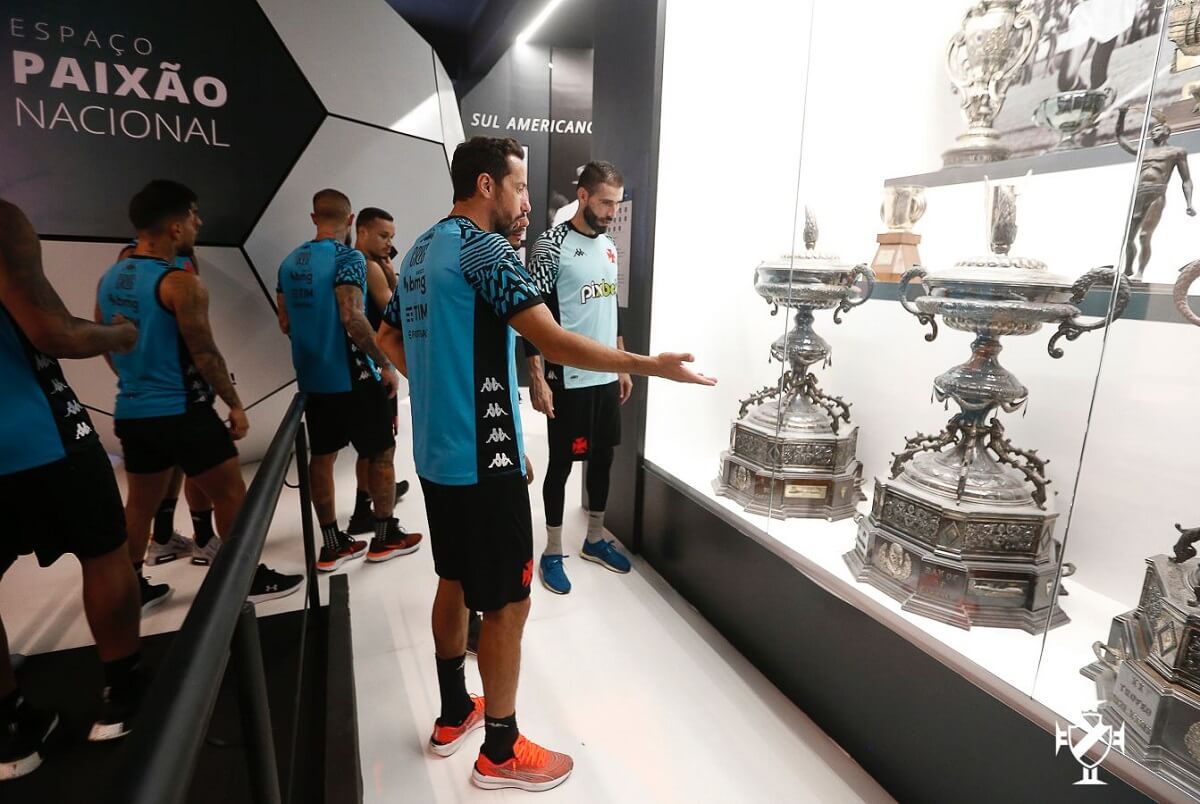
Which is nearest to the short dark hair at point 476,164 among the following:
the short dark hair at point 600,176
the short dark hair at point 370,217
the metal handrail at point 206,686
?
the metal handrail at point 206,686

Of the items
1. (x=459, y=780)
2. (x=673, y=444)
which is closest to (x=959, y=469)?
(x=673, y=444)

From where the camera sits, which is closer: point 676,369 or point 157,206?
point 676,369

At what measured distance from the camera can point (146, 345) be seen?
2170 mm

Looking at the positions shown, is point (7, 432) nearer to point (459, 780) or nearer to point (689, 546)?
point (459, 780)

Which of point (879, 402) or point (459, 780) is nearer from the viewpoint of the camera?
point (459, 780)

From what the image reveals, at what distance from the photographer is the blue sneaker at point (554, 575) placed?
266 centimetres

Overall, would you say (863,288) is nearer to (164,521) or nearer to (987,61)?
(987,61)

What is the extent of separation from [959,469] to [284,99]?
4179mm

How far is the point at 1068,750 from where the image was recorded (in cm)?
124

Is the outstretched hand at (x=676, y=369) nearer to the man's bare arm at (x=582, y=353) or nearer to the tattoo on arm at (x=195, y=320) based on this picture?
the man's bare arm at (x=582, y=353)

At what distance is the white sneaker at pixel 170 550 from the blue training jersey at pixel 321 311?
1.02 m

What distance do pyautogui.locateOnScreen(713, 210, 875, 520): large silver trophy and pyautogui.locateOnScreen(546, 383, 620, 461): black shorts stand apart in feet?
1.90

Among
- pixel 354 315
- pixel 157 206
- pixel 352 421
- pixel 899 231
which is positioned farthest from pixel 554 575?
pixel 157 206
